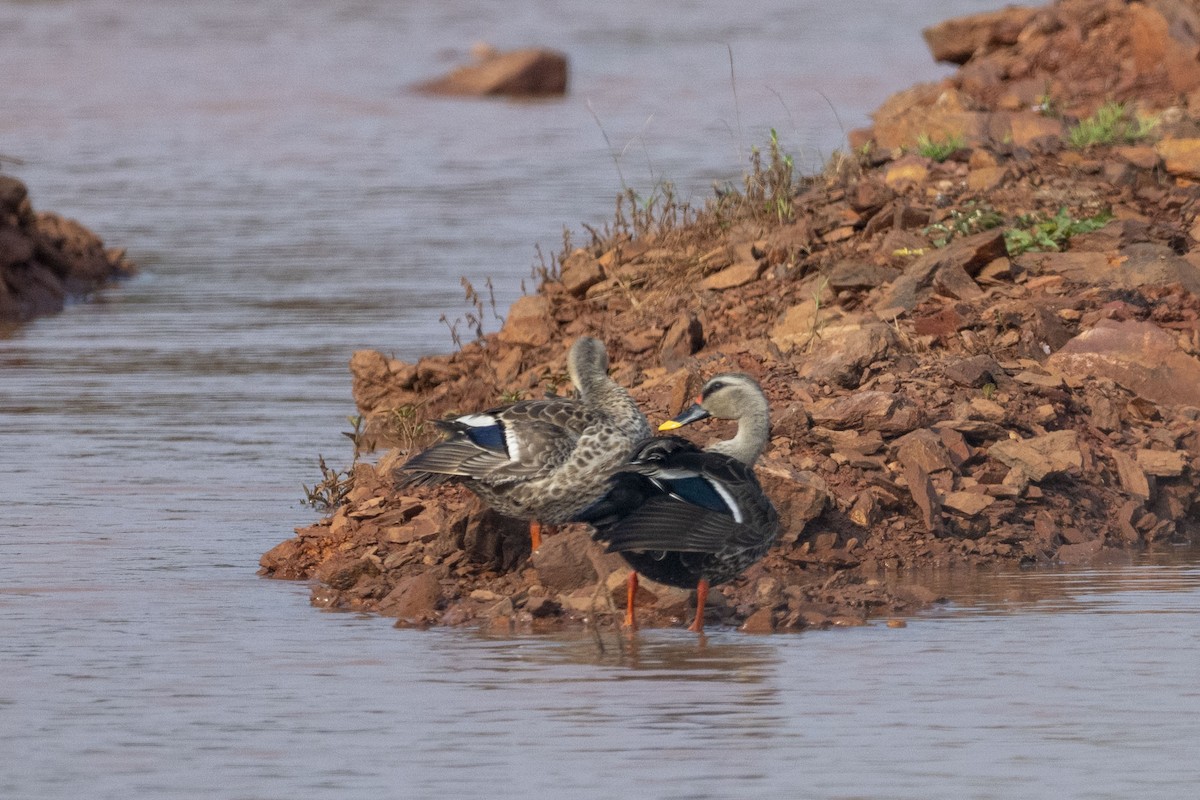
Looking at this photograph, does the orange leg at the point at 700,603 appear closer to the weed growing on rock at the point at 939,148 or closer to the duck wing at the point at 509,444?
the duck wing at the point at 509,444

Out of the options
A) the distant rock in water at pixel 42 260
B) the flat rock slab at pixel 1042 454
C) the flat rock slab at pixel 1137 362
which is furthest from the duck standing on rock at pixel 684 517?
the distant rock in water at pixel 42 260

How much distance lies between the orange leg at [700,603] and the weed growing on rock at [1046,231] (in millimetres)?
5135

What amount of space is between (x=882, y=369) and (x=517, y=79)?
32.1m

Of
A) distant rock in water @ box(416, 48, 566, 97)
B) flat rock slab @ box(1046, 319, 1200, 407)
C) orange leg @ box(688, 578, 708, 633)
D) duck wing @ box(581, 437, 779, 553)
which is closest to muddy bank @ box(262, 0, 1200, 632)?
flat rock slab @ box(1046, 319, 1200, 407)

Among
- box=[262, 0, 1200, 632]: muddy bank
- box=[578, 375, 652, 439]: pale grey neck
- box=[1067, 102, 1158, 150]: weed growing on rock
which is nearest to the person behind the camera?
box=[578, 375, 652, 439]: pale grey neck

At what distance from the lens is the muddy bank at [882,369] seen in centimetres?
1009

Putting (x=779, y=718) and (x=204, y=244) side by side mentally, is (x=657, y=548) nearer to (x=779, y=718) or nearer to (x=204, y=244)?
(x=779, y=718)

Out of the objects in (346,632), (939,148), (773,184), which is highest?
(939,148)

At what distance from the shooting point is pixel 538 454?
31.2 ft

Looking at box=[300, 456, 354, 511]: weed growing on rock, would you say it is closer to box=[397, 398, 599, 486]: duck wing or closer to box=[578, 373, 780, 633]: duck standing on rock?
box=[397, 398, 599, 486]: duck wing

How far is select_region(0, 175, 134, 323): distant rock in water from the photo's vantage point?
21.3m

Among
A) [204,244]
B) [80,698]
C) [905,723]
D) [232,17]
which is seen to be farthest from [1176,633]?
[232,17]

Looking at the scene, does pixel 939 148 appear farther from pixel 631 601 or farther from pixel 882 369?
pixel 631 601

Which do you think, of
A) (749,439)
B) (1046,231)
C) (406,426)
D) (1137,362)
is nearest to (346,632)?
(749,439)
